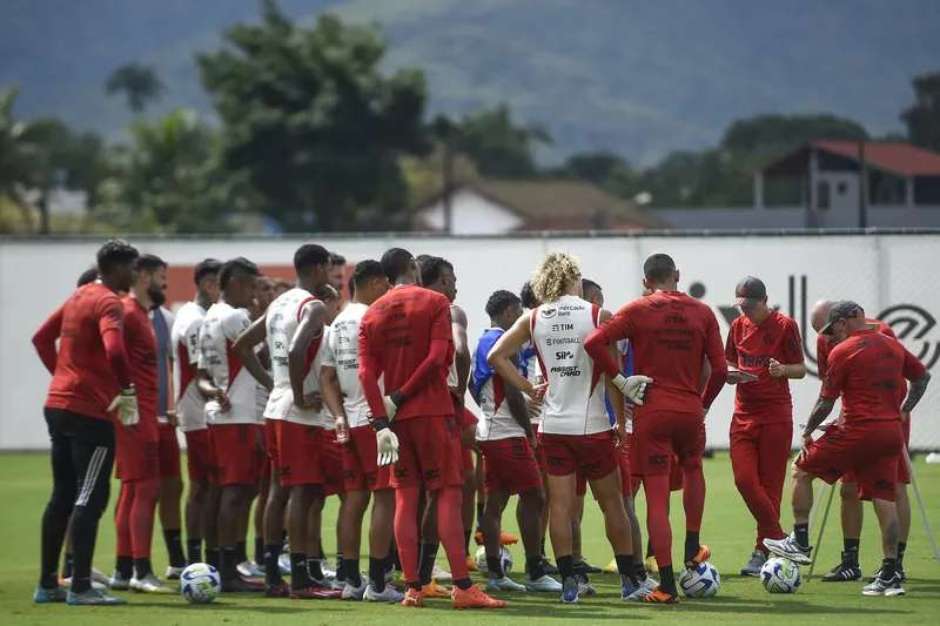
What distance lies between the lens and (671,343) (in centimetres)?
1066

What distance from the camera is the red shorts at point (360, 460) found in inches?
447

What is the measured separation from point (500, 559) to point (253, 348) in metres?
2.36

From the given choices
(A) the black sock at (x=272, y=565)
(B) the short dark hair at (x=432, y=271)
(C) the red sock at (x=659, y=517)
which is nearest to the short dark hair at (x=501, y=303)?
(B) the short dark hair at (x=432, y=271)

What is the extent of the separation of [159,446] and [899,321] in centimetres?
1102

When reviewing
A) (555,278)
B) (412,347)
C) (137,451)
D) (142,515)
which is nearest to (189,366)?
(137,451)

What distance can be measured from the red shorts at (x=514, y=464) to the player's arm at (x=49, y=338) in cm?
312

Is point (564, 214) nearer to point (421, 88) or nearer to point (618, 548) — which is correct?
point (421, 88)

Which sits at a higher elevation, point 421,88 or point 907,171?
point 421,88

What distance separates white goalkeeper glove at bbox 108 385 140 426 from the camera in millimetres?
11117

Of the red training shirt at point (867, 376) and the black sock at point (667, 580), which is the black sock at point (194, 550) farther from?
the red training shirt at point (867, 376)

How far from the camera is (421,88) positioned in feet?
265

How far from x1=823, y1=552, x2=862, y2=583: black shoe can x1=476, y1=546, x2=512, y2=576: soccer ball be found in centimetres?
231

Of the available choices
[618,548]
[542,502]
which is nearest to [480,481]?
[542,502]

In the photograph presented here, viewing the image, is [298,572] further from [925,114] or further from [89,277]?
[925,114]
